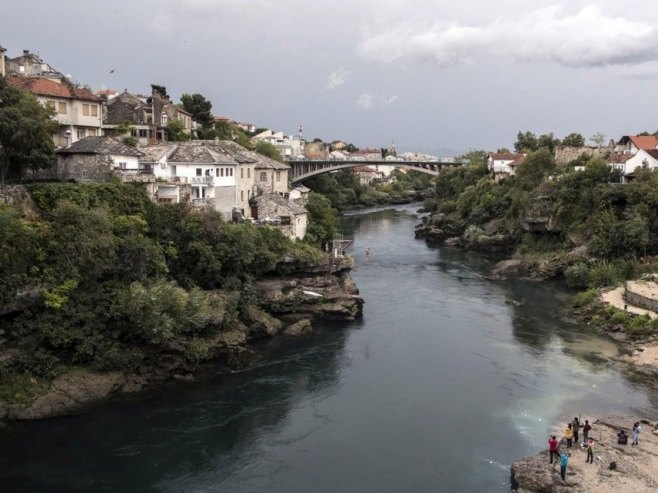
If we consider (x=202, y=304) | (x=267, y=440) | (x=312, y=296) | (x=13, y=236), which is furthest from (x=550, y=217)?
(x=13, y=236)

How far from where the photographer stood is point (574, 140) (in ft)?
309

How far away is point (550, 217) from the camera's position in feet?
210

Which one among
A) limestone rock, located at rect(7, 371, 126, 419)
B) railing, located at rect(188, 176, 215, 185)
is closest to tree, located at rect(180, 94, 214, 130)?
railing, located at rect(188, 176, 215, 185)

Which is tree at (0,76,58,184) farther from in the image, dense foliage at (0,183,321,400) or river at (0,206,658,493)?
river at (0,206,658,493)

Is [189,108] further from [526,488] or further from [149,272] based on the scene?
[526,488]

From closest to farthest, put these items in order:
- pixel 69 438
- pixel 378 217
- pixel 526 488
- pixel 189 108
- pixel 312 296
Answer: pixel 526 488 → pixel 69 438 → pixel 312 296 → pixel 189 108 → pixel 378 217

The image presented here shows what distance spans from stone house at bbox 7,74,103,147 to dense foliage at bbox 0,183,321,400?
46.5ft

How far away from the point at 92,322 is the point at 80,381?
2.72 metres

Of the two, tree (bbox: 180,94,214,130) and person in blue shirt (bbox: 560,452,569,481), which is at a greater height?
tree (bbox: 180,94,214,130)

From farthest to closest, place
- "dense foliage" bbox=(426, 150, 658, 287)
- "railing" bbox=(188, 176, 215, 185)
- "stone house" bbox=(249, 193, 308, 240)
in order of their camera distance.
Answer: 1. "dense foliage" bbox=(426, 150, 658, 287)
2. "stone house" bbox=(249, 193, 308, 240)
3. "railing" bbox=(188, 176, 215, 185)

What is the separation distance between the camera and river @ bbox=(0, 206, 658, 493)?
23859 mm

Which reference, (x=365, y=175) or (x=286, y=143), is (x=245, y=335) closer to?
(x=286, y=143)

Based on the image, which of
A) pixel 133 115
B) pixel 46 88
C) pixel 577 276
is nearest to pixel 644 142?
pixel 577 276

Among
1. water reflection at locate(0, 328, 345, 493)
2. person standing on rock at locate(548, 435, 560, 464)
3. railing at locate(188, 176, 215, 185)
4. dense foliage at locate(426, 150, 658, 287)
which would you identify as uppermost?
railing at locate(188, 176, 215, 185)
